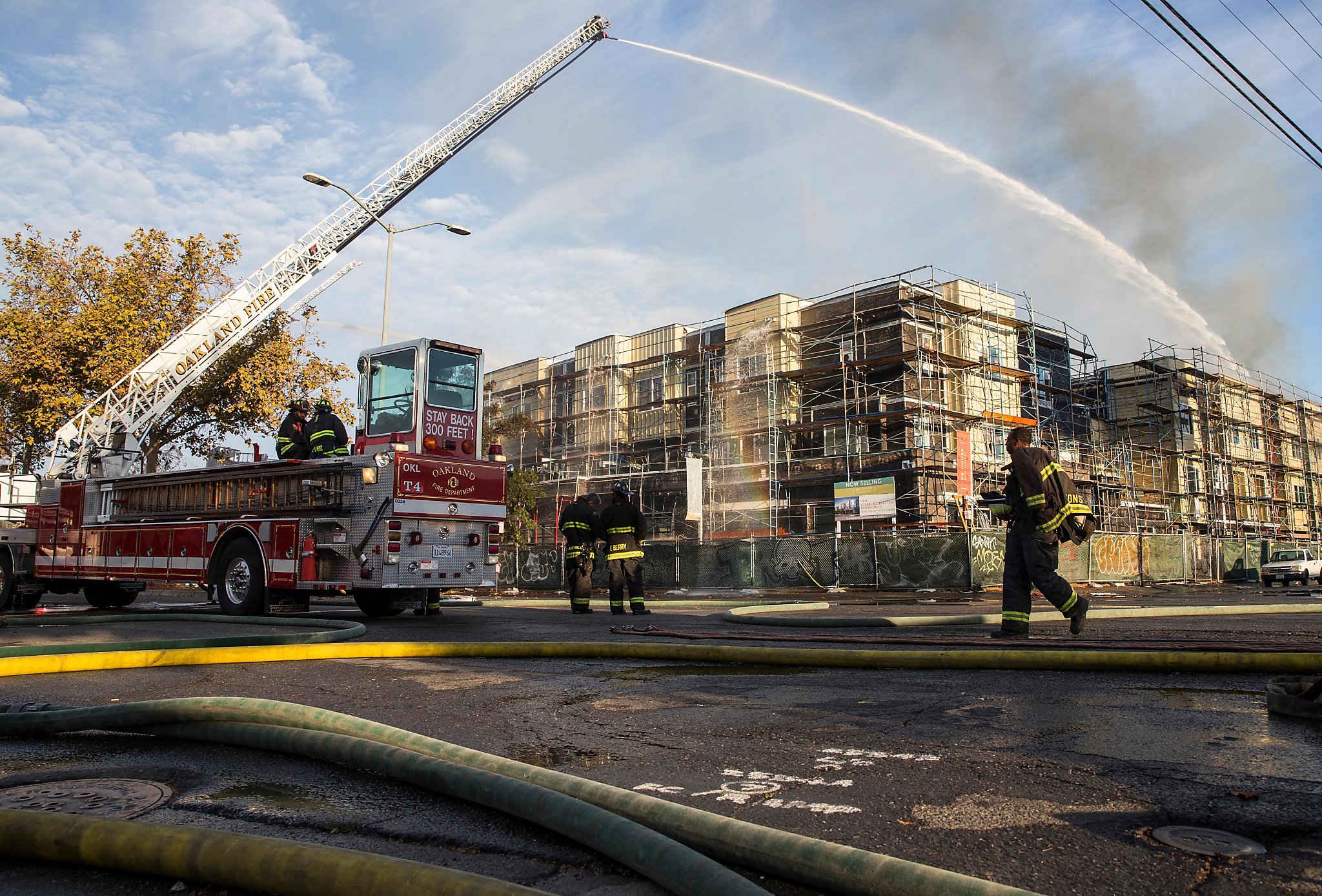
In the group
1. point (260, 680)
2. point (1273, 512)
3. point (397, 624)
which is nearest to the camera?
point (260, 680)

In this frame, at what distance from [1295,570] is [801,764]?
99.9 feet

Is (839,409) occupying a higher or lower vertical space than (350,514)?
higher

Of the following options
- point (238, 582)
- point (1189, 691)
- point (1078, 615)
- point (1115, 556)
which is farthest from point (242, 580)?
point (1115, 556)

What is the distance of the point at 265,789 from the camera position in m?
3.16

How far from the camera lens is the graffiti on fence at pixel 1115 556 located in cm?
2381

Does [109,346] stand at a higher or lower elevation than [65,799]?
higher

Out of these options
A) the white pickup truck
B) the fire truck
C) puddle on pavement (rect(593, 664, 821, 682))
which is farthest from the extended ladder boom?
the white pickup truck

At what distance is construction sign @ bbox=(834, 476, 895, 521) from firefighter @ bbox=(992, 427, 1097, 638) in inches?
874

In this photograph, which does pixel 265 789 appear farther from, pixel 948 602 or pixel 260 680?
pixel 948 602

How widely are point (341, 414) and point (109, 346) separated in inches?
240

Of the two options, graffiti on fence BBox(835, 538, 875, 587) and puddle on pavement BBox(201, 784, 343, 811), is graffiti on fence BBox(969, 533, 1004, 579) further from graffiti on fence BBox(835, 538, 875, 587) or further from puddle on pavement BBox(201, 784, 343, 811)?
puddle on pavement BBox(201, 784, 343, 811)

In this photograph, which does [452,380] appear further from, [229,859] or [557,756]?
[229,859]

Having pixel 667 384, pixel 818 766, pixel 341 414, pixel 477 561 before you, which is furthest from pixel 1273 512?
pixel 818 766

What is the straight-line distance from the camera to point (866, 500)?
3036 cm
